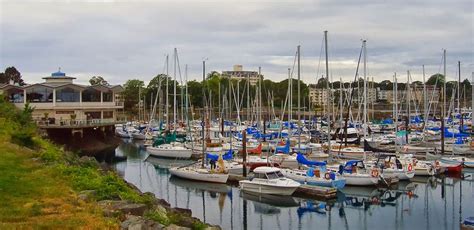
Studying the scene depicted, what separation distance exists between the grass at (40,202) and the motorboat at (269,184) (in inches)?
634

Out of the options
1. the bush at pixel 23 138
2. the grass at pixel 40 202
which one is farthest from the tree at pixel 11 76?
the grass at pixel 40 202

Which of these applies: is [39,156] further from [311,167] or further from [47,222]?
[311,167]

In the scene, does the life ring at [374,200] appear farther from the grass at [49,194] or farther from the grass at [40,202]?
the grass at [40,202]

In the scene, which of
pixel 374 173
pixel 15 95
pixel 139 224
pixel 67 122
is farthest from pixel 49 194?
pixel 15 95

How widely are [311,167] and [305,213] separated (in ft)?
28.7

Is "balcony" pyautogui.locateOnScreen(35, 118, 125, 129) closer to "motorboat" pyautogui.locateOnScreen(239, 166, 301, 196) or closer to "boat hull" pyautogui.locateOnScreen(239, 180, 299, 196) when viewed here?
"motorboat" pyautogui.locateOnScreen(239, 166, 301, 196)

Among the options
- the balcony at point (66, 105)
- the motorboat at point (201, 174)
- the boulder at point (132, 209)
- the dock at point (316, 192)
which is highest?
the balcony at point (66, 105)

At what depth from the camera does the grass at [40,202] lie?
509 inches

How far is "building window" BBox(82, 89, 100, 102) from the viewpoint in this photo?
2566 inches

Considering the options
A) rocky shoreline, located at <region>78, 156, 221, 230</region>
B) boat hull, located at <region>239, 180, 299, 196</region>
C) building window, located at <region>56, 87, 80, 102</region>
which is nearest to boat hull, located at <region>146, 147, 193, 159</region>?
building window, located at <region>56, 87, 80, 102</region>

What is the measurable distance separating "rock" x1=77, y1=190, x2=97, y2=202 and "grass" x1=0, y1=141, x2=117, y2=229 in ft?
0.72

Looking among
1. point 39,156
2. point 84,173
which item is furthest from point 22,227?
point 39,156

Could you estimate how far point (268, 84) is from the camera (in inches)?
5221

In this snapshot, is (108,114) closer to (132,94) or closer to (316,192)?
(316,192)
